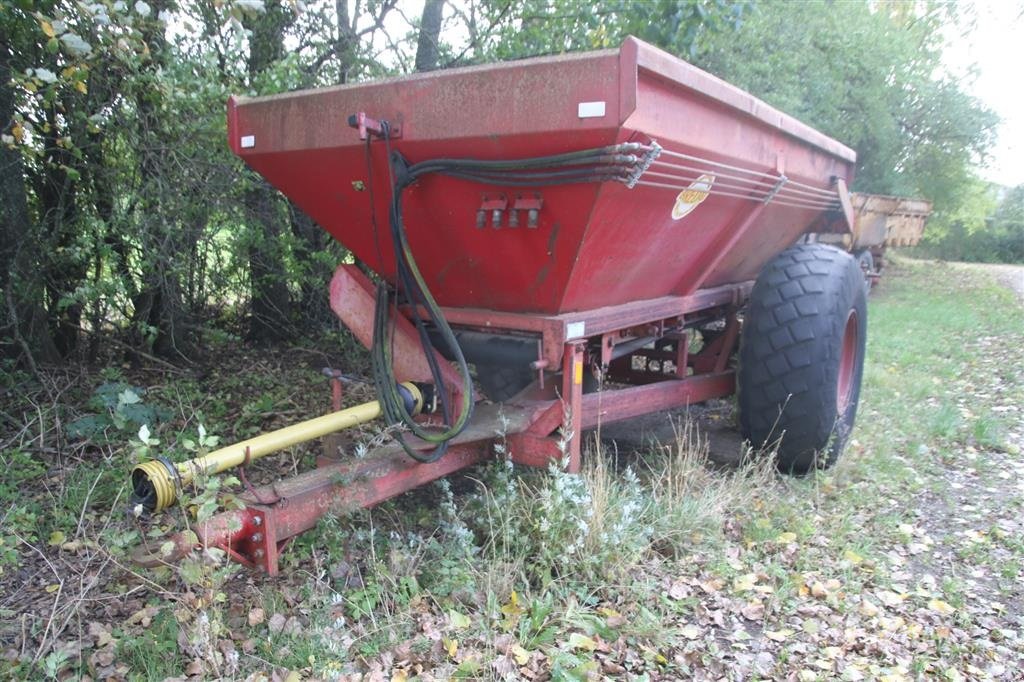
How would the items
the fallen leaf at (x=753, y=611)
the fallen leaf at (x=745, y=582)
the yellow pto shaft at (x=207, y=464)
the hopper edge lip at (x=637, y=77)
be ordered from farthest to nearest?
the fallen leaf at (x=745, y=582) → the fallen leaf at (x=753, y=611) → the hopper edge lip at (x=637, y=77) → the yellow pto shaft at (x=207, y=464)

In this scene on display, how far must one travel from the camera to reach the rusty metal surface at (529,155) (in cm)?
257

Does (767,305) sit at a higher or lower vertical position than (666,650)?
higher

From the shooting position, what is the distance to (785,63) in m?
10.7

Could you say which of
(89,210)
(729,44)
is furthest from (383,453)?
(729,44)

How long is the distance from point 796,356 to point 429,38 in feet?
14.6

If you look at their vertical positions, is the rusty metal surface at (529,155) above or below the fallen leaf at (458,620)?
above

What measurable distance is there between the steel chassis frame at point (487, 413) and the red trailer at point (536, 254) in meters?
0.01

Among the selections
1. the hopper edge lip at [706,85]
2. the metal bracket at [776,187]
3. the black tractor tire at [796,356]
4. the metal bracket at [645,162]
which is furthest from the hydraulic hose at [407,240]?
the black tractor tire at [796,356]

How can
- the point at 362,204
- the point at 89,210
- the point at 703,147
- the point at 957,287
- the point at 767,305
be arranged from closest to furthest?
the point at 703,147 < the point at 362,204 < the point at 767,305 < the point at 89,210 < the point at 957,287

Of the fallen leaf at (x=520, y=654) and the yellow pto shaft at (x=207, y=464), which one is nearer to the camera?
the yellow pto shaft at (x=207, y=464)

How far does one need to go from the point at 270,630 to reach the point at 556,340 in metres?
1.59

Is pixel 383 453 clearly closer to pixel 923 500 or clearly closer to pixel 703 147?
pixel 703 147

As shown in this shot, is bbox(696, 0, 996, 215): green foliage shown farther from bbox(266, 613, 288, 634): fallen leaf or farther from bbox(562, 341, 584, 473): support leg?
bbox(266, 613, 288, 634): fallen leaf

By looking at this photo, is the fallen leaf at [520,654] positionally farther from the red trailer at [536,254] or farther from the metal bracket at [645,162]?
the metal bracket at [645,162]
